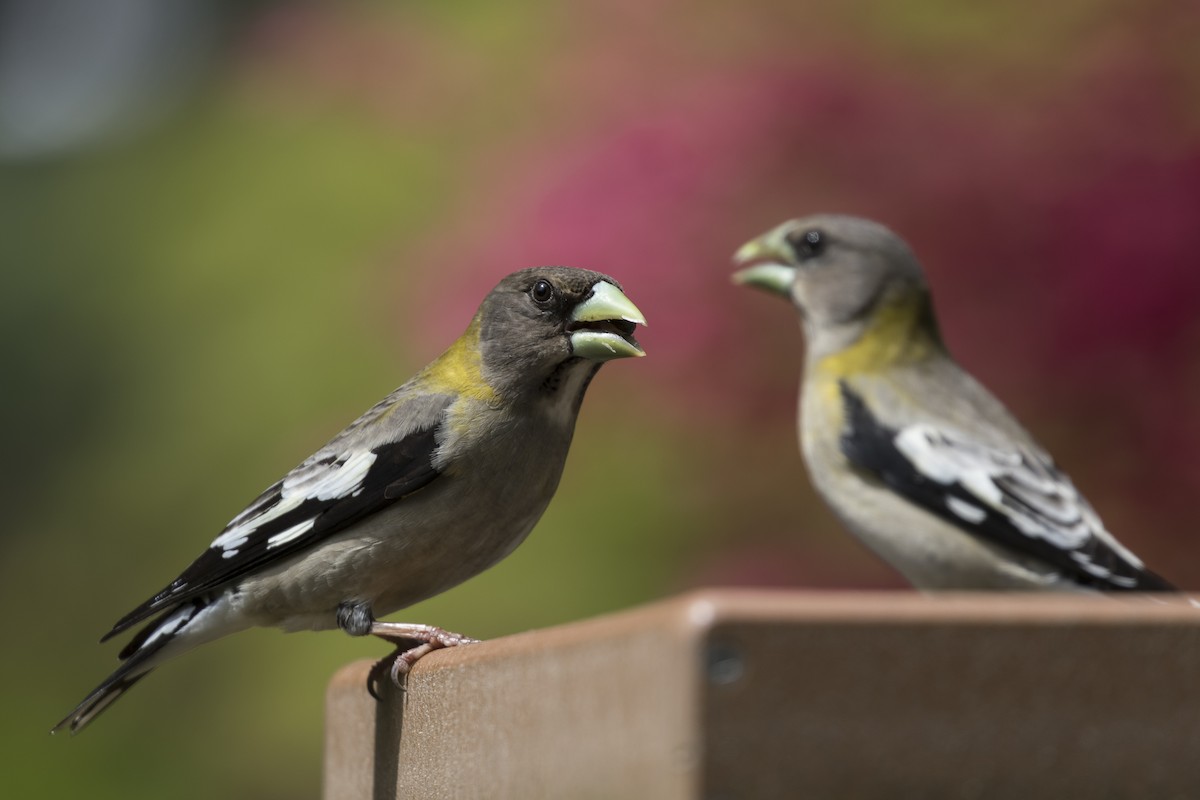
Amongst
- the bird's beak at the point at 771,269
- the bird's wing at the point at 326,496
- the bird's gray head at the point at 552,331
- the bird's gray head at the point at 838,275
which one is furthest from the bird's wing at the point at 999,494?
the bird's wing at the point at 326,496

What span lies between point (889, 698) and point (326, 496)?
2.29 m

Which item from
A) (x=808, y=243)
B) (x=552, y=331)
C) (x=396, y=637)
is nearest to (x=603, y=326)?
(x=552, y=331)

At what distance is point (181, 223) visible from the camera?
8.63 meters

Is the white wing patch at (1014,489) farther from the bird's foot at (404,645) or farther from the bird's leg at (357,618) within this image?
the bird's leg at (357,618)

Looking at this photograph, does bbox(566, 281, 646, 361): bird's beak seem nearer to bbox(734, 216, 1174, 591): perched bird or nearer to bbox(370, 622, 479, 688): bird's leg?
bbox(734, 216, 1174, 591): perched bird

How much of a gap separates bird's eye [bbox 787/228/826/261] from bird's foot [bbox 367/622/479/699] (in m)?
1.25

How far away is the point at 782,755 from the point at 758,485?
397 cm

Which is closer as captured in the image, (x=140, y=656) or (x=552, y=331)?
(x=552, y=331)

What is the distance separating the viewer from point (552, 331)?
3.93 m

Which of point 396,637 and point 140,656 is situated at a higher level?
point 140,656

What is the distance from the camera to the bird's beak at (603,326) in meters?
3.77

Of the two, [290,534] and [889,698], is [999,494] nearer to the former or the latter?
[889,698]

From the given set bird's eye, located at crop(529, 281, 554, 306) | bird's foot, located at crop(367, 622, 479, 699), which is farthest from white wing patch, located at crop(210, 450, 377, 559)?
bird's eye, located at crop(529, 281, 554, 306)

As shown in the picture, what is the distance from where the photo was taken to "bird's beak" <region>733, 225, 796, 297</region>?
3.93 meters
